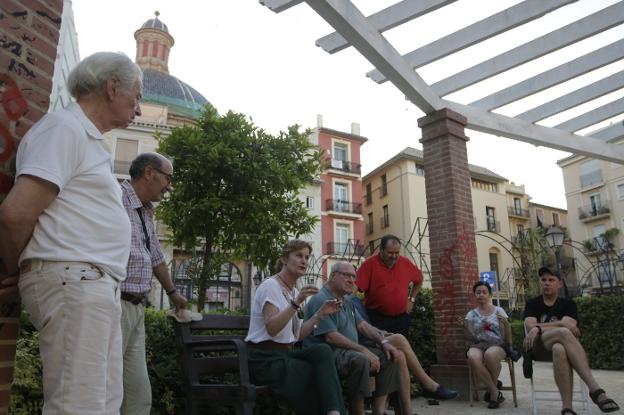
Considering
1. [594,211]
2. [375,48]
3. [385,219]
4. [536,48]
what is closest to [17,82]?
[375,48]

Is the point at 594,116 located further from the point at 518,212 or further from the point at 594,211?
the point at 518,212

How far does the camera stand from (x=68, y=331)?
162cm

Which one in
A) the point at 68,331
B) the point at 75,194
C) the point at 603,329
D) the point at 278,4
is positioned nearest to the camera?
the point at 68,331

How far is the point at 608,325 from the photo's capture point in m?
10.8

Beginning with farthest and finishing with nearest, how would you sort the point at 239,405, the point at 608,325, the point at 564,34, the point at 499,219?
1. the point at 499,219
2. the point at 608,325
3. the point at 564,34
4. the point at 239,405

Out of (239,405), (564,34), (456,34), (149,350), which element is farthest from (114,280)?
(564,34)

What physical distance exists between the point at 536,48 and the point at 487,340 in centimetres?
371

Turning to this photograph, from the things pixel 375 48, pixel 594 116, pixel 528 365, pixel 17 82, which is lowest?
pixel 528 365

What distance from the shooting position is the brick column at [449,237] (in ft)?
20.0

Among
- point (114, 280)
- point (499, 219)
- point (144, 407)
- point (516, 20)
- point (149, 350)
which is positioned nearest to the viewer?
point (114, 280)

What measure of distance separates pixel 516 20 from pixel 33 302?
5.80 metres

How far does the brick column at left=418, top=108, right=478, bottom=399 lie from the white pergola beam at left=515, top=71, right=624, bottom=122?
153 centimetres

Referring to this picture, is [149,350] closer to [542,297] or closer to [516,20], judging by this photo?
[542,297]

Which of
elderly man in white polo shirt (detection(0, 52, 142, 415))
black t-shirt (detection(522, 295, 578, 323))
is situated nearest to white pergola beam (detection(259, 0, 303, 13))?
elderly man in white polo shirt (detection(0, 52, 142, 415))
